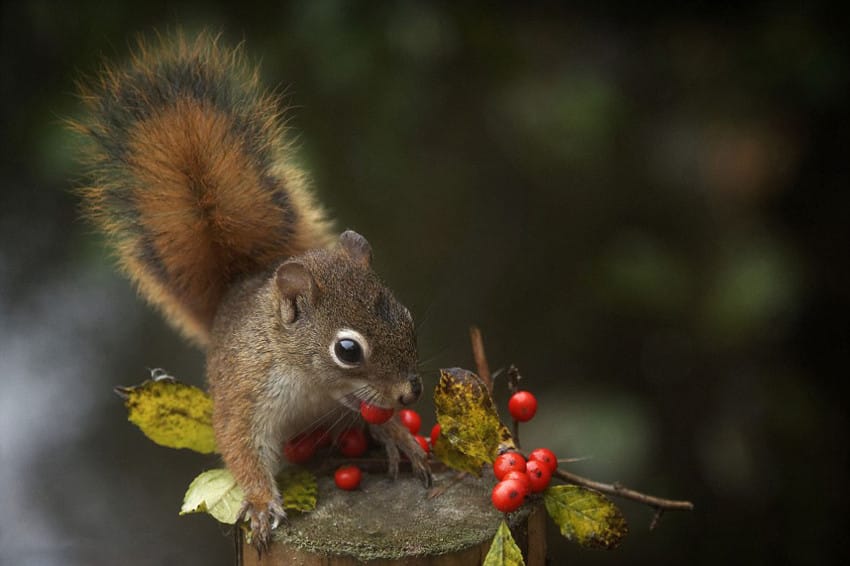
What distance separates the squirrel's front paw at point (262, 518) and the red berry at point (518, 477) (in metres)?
0.25

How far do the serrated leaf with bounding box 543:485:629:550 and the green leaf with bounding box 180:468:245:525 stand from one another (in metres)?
0.35

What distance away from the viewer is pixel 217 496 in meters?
1.04

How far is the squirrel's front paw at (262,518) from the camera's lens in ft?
3.24

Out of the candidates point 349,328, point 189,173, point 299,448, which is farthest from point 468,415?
point 189,173

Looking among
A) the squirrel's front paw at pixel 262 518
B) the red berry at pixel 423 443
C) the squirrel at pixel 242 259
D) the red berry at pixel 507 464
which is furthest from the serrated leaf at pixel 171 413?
the red berry at pixel 507 464

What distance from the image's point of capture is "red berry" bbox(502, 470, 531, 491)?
96cm

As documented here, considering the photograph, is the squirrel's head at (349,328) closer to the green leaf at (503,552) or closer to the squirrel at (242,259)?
the squirrel at (242,259)

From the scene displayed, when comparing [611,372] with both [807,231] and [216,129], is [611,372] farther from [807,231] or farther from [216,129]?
[216,129]

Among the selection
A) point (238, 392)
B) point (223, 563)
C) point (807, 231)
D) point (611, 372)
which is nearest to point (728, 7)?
point (807, 231)

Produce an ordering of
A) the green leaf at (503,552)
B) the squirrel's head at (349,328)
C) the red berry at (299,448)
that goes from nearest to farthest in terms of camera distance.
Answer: the green leaf at (503,552) → the squirrel's head at (349,328) → the red berry at (299,448)

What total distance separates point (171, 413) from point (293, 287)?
0.72 ft

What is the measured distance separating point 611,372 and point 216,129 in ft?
3.62

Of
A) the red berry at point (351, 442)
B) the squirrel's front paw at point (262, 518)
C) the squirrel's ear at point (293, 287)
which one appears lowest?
the squirrel's front paw at point (262, 518)

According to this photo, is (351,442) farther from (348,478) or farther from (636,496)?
(636,496)
